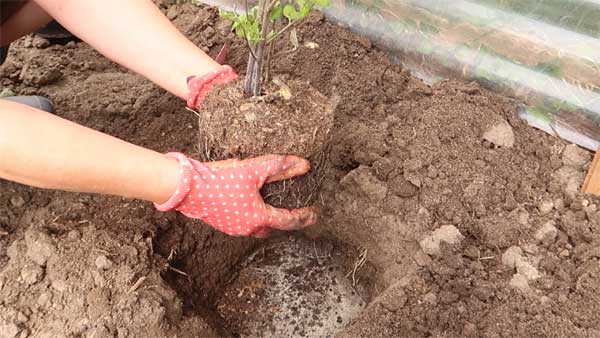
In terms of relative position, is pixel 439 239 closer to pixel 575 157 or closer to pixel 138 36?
pixel 575 157

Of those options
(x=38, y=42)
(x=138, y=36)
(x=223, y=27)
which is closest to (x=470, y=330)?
(x=138, y=36)

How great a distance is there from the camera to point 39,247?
1.46 m

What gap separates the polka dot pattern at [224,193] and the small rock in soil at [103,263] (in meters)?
0.24

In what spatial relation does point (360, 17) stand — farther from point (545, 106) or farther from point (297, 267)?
point (297, 267)

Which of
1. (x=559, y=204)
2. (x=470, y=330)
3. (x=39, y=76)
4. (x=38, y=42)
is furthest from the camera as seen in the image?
(x=38, y=42)

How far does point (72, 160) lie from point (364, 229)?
882mm

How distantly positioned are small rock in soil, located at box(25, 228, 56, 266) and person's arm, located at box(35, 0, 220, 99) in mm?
520

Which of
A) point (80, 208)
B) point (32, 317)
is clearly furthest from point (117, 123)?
point (32, 317)

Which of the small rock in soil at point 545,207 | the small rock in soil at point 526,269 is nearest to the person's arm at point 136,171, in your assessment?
the small rock in soil at point 526,269

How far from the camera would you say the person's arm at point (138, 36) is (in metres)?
1.54

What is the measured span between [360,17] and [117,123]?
94 centimetres

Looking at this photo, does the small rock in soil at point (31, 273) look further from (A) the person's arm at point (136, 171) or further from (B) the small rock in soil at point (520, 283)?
(B) the small rock in soil at point (520, 283)

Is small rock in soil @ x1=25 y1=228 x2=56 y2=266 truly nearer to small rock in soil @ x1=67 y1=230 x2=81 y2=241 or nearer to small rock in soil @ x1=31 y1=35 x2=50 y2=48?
small rock in soil @ x1=67 y1=230 x2=81 y2=241

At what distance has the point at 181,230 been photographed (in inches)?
68.1
